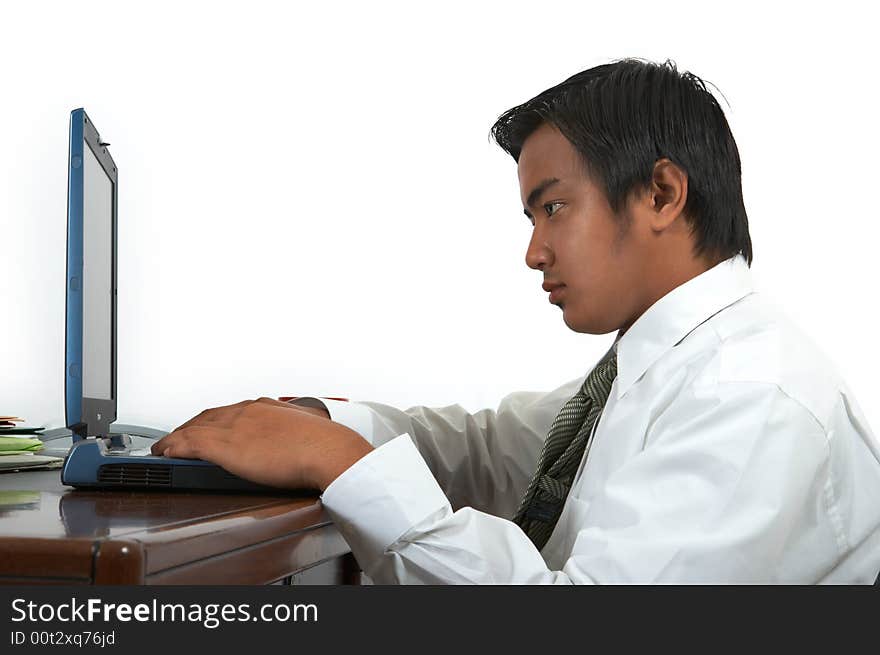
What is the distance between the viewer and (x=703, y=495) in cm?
70

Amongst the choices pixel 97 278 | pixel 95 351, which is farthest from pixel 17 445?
pixel 97 278

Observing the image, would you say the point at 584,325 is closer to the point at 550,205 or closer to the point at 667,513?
the point at 550,205

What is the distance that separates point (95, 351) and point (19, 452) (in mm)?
171

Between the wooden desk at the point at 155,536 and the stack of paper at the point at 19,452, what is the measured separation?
211mm

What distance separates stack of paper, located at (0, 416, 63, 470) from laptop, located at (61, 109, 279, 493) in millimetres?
34

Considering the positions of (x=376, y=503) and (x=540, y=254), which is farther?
(x=540, y=254)

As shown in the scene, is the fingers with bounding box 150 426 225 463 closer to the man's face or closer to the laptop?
the laptop

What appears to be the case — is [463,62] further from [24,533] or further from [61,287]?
[24,533]

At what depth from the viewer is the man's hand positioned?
74 cm

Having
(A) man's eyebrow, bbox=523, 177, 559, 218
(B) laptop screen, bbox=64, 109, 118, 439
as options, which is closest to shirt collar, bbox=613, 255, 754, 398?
(A) man's eyebrow, bbox=523, 177, 559, 218

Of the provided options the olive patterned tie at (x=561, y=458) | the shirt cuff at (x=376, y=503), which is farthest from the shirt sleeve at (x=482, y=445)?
the shirt cuff at (x=376, y=503)

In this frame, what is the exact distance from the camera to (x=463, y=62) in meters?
2.27

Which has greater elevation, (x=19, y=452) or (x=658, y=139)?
(x=658, y=139)

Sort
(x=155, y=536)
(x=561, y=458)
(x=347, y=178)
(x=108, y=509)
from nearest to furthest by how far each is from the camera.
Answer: (x=155, y=536), (x=108, y=509), (x=561, y=458), (x=347, y=178)
